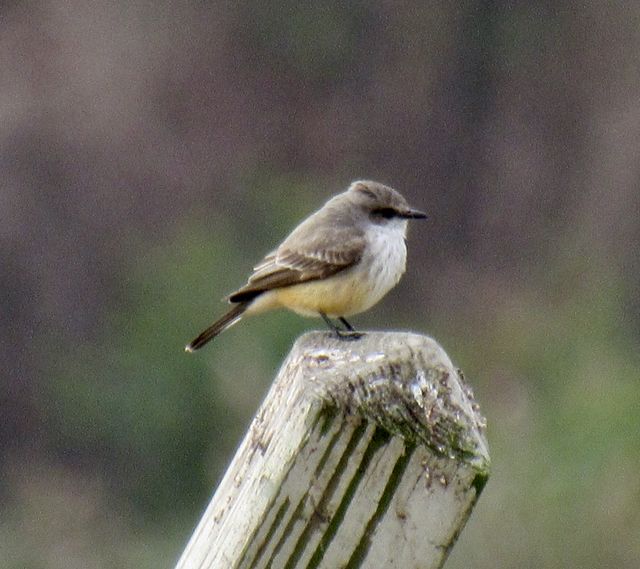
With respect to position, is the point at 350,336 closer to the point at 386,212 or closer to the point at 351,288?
the point at 351,288

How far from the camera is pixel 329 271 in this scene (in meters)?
6.22

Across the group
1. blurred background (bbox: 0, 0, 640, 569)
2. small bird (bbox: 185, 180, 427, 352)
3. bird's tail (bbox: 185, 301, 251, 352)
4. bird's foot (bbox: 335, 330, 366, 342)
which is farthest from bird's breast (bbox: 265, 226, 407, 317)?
blurred background (bbox: 0, 0, 640, 569)

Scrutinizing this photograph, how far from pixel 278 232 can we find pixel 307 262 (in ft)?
44.2

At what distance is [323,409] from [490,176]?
2755 centimetres

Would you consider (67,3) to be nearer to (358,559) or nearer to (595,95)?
(595,95)

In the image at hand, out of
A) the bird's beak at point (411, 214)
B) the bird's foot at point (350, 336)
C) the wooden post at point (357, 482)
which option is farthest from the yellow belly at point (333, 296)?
the wooden post at point (357, 482)

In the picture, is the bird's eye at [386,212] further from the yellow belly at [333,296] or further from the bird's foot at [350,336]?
the bird's foot at [350,336]

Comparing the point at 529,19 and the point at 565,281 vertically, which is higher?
the point at 529,19

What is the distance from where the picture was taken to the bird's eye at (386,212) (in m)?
6.64

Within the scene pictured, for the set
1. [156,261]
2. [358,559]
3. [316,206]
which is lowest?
[156,261]

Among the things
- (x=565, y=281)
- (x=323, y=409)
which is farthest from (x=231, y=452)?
(x=323, y=409)

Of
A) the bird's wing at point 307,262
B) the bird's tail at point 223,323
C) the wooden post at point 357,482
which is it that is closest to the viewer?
the wooden post at point 357,482

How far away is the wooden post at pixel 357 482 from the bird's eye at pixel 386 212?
460 cm

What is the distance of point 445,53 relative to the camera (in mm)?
31438
